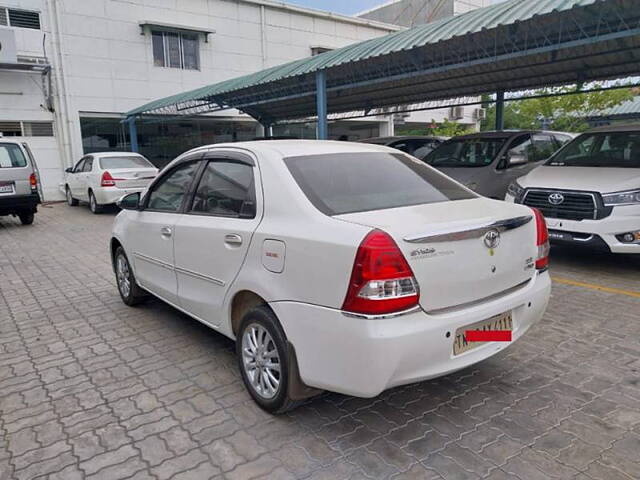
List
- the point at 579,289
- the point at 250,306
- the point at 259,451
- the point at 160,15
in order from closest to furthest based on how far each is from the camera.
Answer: the point at 259,451
the point at 250,306
the point at 579,289
the point at 160,15

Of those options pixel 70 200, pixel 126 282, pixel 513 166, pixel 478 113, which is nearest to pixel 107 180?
pixel 70 200

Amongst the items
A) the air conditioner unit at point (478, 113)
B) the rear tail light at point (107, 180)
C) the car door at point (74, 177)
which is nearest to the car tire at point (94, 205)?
the rear tail light at point (107, 180)

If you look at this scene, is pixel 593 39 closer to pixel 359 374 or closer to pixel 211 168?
pixel 211 168

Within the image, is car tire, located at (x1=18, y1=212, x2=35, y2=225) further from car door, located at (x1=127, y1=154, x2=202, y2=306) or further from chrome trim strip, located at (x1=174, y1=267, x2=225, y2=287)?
chrome trim strip, located at (x1=174, y1=267, x2=225, y2=287)

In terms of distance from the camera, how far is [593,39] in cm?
689

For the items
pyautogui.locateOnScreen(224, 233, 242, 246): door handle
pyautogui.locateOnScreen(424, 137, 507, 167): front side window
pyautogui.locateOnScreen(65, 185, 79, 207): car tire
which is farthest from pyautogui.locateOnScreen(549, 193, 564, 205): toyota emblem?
pyautogui.locateOnScreen(65, 185, 79, 207): car tire

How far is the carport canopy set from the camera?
688cm

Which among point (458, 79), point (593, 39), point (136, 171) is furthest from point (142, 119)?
point (593, 39)

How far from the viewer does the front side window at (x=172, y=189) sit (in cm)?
383

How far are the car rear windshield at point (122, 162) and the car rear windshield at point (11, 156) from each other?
1957mm

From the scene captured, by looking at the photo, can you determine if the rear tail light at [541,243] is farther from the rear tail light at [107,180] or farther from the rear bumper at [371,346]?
the rear tail light at [107,180]

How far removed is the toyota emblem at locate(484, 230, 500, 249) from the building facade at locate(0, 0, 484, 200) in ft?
53.2

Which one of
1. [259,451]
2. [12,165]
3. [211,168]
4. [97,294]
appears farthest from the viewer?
[12,165]

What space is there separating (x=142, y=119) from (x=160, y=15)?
3770 mm
